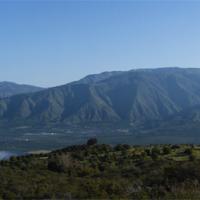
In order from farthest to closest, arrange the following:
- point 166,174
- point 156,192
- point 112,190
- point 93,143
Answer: point 93,143
point 166,174
point 112,190
point 156,192

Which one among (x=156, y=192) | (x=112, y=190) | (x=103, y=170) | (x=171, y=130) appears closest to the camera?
(x=156, y=192)

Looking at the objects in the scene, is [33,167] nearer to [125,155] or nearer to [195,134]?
[125,155]

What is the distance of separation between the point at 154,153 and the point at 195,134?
13223cm

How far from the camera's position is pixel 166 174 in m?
21.2

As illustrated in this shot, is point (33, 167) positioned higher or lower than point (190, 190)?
lower

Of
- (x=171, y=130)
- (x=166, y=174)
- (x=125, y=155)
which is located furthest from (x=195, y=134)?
(x=166, y=174)

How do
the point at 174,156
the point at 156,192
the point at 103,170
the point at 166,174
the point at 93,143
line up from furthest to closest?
the point at 93,143, the point at 174,156, the point at 103,170, the point at 166,174, the point at 156,192

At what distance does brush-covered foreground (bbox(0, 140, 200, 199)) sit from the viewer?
1427cm

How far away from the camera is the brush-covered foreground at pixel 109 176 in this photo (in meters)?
14.3

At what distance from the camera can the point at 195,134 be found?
168m

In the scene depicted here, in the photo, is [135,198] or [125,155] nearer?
[135,198]

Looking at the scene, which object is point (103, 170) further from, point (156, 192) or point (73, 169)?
point (156, 192)

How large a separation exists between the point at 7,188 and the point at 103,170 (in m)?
11.8

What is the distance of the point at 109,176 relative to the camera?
2838 cm
